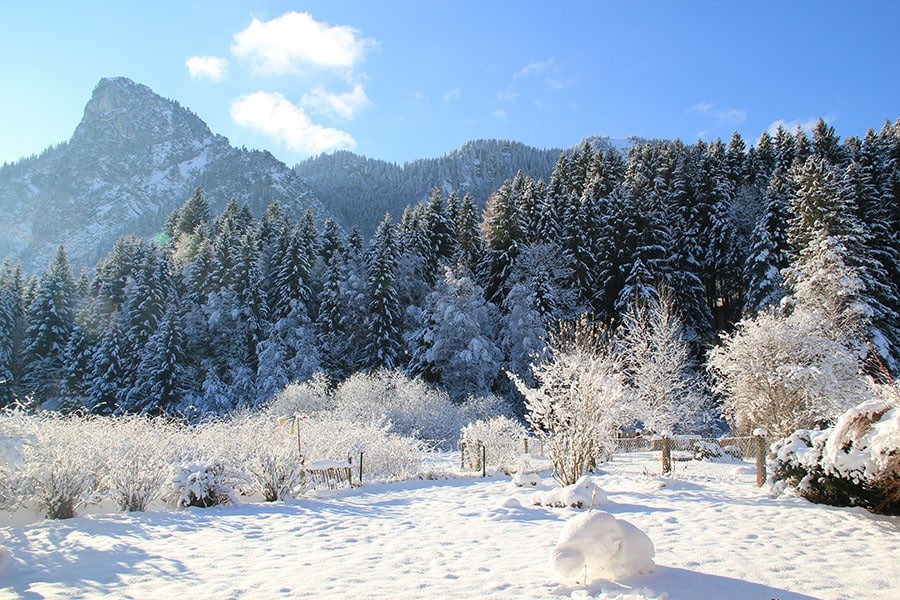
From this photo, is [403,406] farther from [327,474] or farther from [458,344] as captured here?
[327,474]

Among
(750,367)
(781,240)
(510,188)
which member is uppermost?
(510,188)

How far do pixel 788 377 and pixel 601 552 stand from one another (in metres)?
10.0

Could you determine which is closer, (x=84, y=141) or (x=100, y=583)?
(x=100, y=583)

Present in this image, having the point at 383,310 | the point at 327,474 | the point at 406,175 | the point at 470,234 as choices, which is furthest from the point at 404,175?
the point at 327,474

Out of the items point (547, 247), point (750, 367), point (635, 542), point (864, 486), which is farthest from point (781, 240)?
point (635, 542)

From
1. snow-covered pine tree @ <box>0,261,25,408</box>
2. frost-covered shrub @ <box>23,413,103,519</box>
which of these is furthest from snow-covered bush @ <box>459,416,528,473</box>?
snow-covered pine tree @ <box>0,261,25,408</box>

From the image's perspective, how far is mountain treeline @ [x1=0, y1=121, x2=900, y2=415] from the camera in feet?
97.0

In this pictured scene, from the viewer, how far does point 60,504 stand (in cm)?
815

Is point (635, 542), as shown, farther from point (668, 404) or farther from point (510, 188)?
point (510, 188)

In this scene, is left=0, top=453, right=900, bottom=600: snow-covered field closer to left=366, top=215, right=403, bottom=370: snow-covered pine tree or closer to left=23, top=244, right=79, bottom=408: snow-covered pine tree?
left=366, top=215, right=403, bottom=370: snow-covered pine tree

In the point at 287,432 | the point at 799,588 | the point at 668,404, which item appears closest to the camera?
the point at 799,588

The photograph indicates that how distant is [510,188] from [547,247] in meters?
6.19

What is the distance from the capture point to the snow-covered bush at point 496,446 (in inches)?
591

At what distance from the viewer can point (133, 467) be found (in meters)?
8.95
